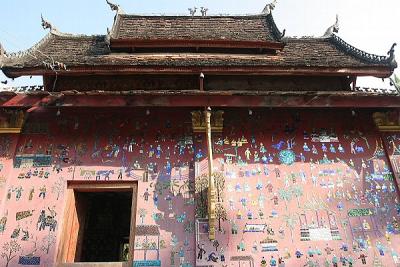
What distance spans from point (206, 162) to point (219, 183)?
508 mm

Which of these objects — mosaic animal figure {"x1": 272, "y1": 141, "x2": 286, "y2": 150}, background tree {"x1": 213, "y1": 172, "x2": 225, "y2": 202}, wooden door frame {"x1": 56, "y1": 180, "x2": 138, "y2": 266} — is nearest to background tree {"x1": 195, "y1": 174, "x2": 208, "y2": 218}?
background tree {"x1": 213, "y1": 172, "x2": 225, "y2": 202}

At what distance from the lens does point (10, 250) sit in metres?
6.52

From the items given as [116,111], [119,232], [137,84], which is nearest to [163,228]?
[116,111]

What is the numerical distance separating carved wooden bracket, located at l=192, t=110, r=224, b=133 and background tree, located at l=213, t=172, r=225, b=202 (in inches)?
39.2

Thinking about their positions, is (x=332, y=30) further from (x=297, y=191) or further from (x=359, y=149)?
(x=297, y=191)

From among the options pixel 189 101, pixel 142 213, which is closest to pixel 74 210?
pixel 142 213

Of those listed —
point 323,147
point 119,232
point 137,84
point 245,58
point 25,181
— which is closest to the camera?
point 25,181

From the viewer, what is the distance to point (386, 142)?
786 centimetres

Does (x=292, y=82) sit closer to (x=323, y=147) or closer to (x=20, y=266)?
(x=323, y=147)

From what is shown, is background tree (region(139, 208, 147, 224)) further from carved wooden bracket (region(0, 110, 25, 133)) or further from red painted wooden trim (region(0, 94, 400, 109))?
carved wooden bracket (region(0, 110, 25, 133))

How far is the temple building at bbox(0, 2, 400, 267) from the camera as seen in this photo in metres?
6.65

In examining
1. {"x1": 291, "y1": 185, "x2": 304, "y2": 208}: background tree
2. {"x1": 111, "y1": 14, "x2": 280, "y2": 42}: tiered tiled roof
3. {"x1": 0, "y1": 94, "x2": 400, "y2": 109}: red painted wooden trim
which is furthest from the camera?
{"x1": 111, "y1": 14, "x2": 280, "y2": 42}: tiered tiled roof

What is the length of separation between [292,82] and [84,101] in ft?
15.5

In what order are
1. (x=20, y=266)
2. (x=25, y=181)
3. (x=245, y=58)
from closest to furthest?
(x=20, y=266) < (x=25, y=181) < (x=245, y=58)
